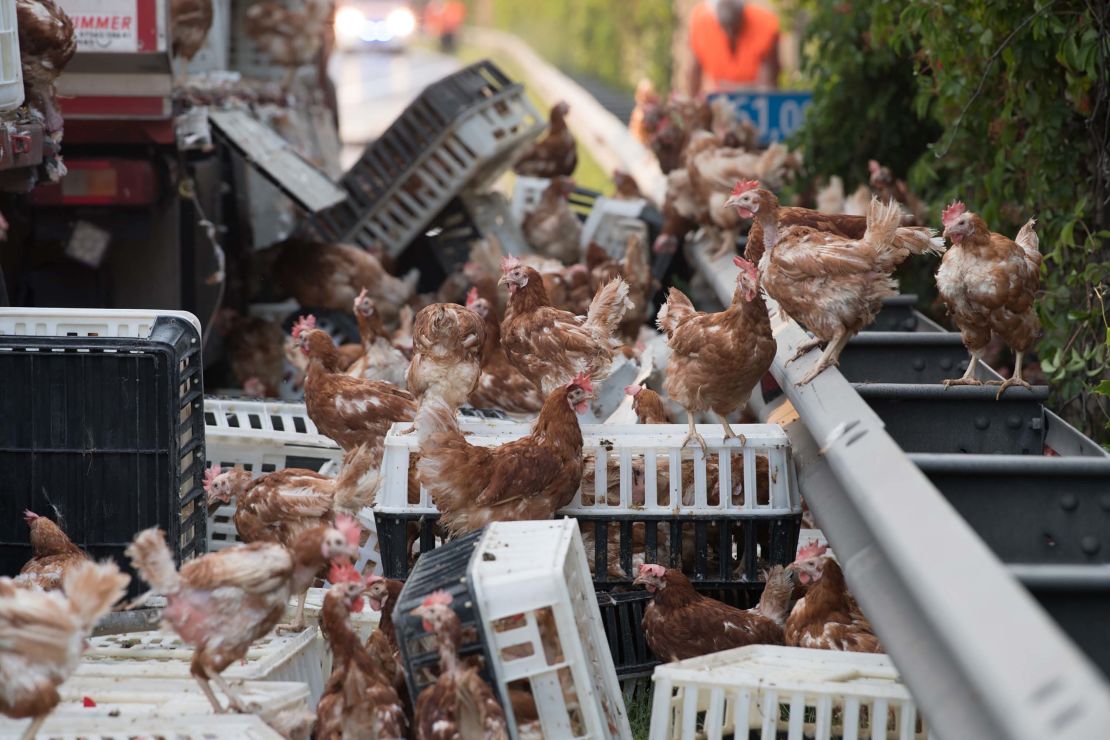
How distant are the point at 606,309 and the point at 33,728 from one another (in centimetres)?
343

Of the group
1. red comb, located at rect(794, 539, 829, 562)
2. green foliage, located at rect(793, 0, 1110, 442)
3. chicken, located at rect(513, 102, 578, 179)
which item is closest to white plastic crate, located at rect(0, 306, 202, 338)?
red comb, located at rect(794, 539, 829, 562)

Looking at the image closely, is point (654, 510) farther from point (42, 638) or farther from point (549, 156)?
point (549, 156)

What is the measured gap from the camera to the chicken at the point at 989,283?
5.17 metres

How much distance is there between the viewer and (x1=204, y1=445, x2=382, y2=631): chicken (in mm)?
5312

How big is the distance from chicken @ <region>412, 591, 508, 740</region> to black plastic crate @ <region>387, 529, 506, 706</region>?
0.05 m

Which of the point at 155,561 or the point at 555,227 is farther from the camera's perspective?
the point at 555,227

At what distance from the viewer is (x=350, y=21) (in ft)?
166

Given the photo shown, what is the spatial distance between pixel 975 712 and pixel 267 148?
699 centimetres

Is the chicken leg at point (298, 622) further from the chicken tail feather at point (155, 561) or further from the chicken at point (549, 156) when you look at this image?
the chicken at point (549, 156)

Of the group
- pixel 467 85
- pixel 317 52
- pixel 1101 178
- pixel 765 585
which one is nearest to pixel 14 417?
pixel 765 585

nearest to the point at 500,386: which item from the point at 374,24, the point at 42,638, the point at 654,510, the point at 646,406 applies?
the point at 646,406

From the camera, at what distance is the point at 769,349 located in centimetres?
539

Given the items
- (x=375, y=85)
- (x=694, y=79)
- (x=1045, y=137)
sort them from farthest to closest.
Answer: (x=375, y=85) < (x=694, y=79) < (x=1045, y=137)

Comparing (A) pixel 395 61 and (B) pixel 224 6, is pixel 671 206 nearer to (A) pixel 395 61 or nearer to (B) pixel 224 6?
(B) pixel 224 6
